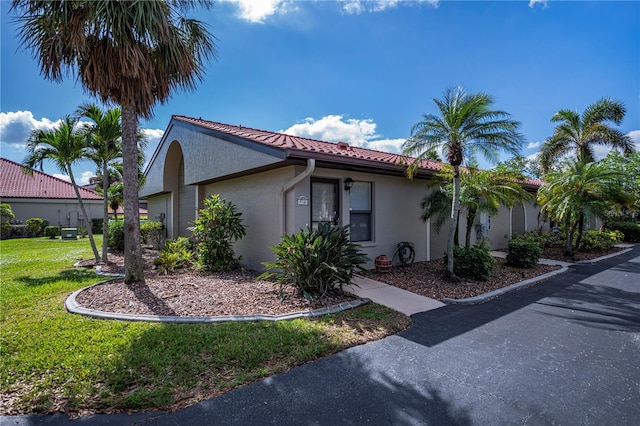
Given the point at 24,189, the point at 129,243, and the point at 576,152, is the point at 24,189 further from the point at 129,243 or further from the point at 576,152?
the point at 576,152

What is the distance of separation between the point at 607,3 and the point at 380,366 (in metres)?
10.5

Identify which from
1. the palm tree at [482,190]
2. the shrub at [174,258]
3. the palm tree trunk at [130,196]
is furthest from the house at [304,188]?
the palm tree trunk at [130,196]

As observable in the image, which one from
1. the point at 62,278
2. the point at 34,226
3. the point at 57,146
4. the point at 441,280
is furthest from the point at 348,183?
the point at 34,226

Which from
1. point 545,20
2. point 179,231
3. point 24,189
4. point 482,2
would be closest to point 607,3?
point 545,20

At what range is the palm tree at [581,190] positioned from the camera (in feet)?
35.0

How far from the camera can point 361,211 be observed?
9.09 m

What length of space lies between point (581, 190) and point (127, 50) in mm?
14159

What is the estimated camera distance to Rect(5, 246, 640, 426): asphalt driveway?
2.78m

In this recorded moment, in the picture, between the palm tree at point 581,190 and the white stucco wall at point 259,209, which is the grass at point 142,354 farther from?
the palm tree at point 581,190

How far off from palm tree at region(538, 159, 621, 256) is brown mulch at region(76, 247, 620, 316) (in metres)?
3.00

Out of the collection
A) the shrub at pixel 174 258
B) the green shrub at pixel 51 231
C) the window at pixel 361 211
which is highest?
the window at pixel 361 211

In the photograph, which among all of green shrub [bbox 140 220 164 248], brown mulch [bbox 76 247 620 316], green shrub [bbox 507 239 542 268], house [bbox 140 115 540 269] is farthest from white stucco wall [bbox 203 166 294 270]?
green shrub [bbox 507 239 542 268]

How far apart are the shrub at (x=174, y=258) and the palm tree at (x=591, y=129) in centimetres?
1883

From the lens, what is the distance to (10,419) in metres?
2.76
